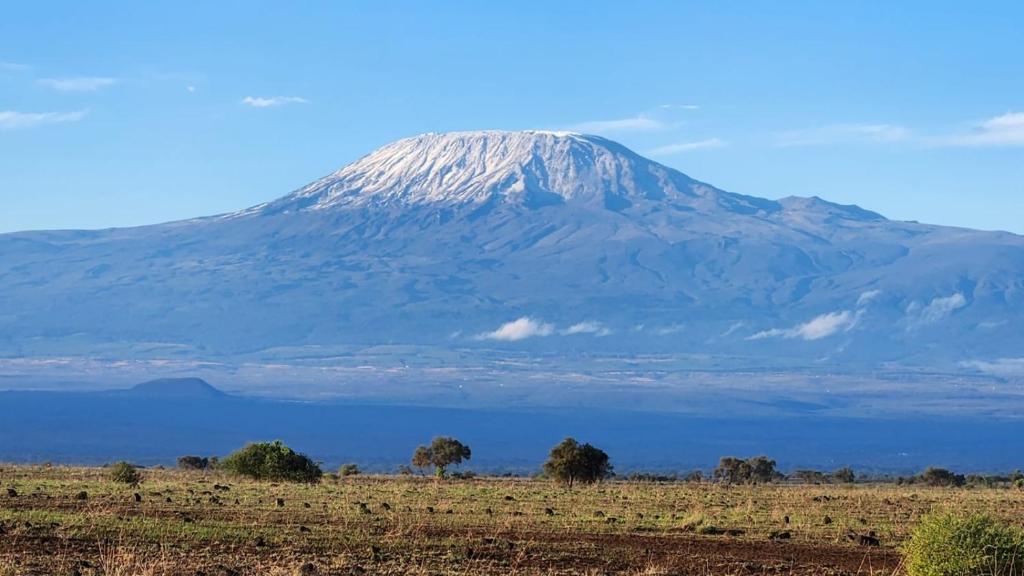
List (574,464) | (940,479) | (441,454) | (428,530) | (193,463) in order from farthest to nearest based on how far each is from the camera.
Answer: (441,454) → (940,479) → (193,463) → (574,464) → (428,530)

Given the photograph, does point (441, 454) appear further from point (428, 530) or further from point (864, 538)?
point (864, 538)

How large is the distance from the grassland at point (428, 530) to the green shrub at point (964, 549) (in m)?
1.44

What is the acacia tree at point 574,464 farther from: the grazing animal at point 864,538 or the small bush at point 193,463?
the small bush at point 193,463

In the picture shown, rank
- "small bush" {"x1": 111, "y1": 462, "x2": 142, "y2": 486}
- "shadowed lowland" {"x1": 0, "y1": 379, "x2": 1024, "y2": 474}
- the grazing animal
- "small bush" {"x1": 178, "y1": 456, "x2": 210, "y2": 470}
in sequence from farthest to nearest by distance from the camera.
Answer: "shadowed lowland" {"x1": 0, "y1": 379, "x2": 1024, "y2": 474}
"small bush" {"x1": 178, "y1": 456, "x2": 210, "y2": 470}
"small bush" {"x1": 111, "y1": 462, "x2": 142, "y2": 486}
the grazing animal

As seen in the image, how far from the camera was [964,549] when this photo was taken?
18.1 meters

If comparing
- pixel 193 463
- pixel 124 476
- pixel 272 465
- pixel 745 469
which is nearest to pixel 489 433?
pixel 745 469

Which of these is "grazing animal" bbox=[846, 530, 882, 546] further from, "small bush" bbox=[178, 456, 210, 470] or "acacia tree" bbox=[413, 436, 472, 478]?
"acacia tree" bbox=[413, 436, 472, 478]

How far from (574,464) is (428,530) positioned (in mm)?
19306

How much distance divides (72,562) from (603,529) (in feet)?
29.5

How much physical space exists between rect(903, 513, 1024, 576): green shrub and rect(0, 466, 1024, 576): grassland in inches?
56.8

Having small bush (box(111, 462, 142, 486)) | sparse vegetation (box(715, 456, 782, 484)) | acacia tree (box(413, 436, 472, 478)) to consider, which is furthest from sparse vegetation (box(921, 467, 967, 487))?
small bush (box(111, 462, 142, 486))

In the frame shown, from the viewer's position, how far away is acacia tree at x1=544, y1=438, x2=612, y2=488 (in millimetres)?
42875

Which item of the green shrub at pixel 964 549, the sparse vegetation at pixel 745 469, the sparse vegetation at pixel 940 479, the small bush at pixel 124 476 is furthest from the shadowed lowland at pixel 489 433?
the green shrub at pixel 964 549

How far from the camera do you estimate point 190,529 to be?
2262 centimetres
